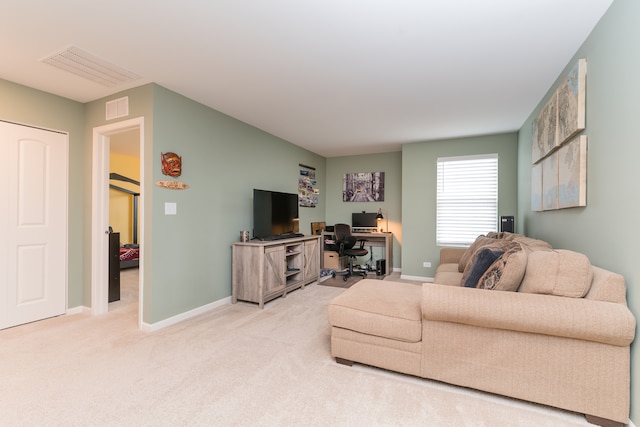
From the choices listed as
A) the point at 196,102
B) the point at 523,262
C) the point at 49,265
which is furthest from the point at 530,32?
the point at 49,265

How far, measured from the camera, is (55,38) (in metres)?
2.16

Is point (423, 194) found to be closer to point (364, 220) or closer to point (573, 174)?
point (364, 220)

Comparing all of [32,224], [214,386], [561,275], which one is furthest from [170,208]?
[561,275]

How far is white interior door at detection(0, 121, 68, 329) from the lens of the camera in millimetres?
2934

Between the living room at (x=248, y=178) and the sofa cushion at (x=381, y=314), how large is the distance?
3.78ft

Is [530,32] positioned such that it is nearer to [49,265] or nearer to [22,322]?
[49,265]

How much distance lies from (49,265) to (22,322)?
23.3 inches

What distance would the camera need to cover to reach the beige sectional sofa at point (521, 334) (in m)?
1.59

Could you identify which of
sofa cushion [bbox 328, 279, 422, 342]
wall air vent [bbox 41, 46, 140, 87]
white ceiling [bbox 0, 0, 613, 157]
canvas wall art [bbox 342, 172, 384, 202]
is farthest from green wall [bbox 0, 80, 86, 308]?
canvas wall art [bbox 342, 172, 384, 202]

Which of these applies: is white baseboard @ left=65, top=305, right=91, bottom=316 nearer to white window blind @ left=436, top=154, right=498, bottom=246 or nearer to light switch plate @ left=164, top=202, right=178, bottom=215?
light switch plate @ left=164, top=202, right=178, bottom=215

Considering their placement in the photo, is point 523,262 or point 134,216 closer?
point 523,262

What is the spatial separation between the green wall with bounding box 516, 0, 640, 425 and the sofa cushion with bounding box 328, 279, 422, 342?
1150mm

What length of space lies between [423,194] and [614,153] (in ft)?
11.0

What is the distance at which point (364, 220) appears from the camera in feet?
20.2
